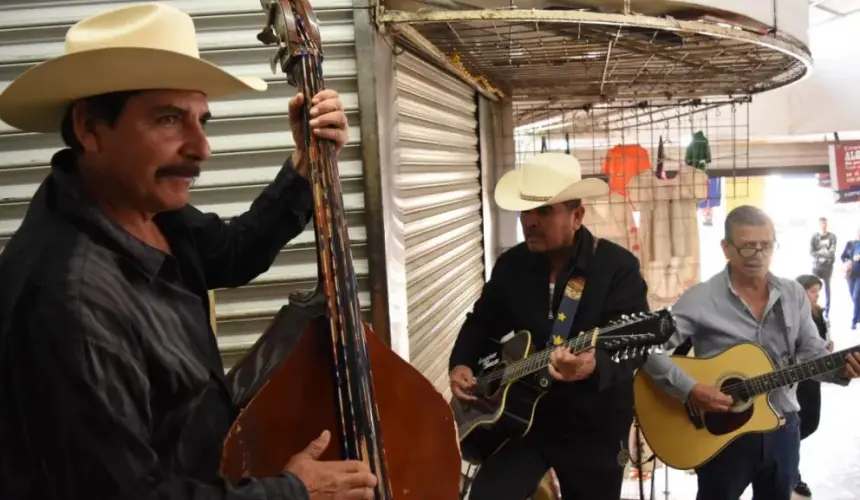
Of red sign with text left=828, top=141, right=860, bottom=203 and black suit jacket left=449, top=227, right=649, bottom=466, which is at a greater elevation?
red sign with text left=828, top=141, right=860, bottom=203

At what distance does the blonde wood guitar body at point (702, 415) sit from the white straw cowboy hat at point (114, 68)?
2472 mm

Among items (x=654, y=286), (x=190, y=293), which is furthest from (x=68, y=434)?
(x=654, y=286)

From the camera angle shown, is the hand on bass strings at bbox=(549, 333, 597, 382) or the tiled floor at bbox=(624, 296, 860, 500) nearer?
the hand on bass strings at bbox=(549, 333, 597, 382)

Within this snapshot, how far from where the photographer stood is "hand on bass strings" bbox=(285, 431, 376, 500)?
1.25 meters

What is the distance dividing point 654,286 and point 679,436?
2.70m

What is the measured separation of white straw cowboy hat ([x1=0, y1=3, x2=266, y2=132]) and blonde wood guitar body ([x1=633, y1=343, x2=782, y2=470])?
2.47 meters

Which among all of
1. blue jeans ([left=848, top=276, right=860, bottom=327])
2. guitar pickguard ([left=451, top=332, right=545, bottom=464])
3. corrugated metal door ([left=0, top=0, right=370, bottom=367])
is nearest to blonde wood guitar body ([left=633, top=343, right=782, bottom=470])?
guitar pickguard ([left=451, top=332, right=545, bottom=464])

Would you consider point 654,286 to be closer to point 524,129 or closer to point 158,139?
point 524,129

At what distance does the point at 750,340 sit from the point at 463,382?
132cm

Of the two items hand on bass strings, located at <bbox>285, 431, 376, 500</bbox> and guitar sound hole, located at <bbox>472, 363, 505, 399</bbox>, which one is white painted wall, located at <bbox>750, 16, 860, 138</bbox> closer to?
guitar sound hole, located at <bbox>472, 363, 505, 399</bbox>

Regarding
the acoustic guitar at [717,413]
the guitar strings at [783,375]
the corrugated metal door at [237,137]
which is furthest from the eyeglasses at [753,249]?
the corrugated metal door at [237,137]

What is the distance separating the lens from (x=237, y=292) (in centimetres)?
263

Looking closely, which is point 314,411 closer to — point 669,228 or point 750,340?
point 750,340

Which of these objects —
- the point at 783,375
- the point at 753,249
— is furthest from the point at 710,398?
the point at 753,249
